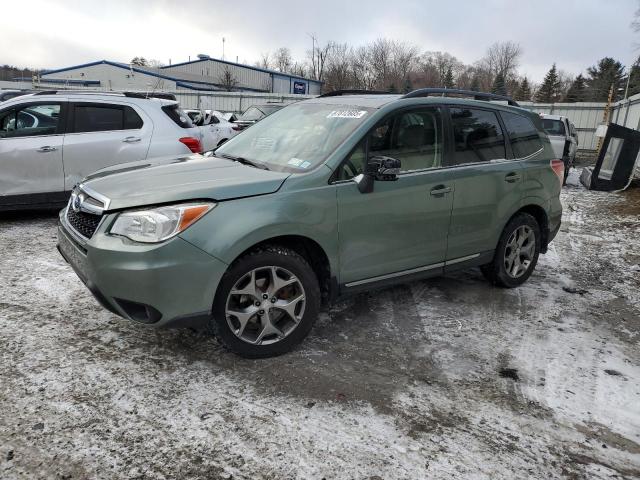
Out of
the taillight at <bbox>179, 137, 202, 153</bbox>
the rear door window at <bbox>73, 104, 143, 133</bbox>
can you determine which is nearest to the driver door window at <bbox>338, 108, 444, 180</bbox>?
the taillight at <bbox>179, 137, 202, 153</bbox>

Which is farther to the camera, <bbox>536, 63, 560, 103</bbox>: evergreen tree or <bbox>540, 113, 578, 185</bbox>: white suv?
<bbox>536, 63, 560, 103</bbox>: evergreen tree

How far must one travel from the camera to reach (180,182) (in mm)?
3158

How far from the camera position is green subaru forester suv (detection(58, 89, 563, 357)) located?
2.92 meters

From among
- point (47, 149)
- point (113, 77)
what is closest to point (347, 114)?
point (47, 149)

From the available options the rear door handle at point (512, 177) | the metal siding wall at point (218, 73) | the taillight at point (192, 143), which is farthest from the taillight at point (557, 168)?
the metal siding wall at point (218, 73)

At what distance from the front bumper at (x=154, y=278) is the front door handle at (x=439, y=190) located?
1.87m

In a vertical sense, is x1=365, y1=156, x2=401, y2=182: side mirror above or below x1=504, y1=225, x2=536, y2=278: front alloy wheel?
above

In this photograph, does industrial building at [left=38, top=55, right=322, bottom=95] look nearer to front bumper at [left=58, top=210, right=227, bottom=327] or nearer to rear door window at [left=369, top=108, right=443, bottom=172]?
rear door window at [left=369, top=108, right=443, bottom=172]

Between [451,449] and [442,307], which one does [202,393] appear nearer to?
[451,449]

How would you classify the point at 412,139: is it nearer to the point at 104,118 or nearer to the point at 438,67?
the point at 104,118

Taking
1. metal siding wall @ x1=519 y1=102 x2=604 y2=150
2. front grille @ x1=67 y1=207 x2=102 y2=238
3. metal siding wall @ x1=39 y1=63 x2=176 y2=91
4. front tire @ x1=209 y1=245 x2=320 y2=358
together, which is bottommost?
front tire @ x1=209 y1=245 x2=320 y2=358

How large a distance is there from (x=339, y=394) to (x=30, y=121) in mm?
5657

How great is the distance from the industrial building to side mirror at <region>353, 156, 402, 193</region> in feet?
145

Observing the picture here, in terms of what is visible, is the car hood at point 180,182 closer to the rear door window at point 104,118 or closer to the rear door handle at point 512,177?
the rear door handle at point 512,177
